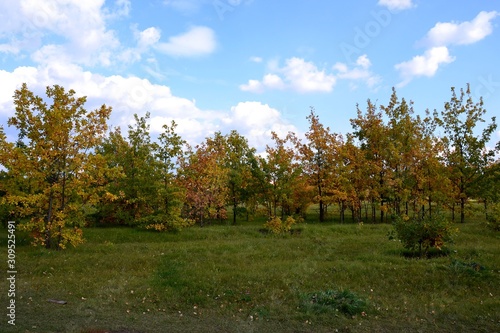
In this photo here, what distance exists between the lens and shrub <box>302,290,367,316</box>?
1230cm

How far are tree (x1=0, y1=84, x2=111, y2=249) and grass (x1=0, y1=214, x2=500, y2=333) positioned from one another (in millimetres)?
1808

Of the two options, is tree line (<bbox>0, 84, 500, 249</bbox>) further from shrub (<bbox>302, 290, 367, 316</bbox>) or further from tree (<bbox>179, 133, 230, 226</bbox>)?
shrub (<bbox>302, 290, 367, 316</bbox>)

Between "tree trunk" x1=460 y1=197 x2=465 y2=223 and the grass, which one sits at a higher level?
"tree trunk" x1=460 y1=197 x2=465 y2=223

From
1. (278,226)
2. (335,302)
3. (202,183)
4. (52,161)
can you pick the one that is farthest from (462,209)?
(52,161)

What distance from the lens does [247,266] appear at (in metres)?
17.9

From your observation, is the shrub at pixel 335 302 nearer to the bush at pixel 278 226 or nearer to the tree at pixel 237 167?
the bush at pixel 278 226

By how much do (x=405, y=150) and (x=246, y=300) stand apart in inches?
1054

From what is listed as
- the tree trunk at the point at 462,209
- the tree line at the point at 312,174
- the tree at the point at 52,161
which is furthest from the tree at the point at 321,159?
the tree at the point at 52,161

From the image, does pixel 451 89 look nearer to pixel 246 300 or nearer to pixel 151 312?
pixel 246 300

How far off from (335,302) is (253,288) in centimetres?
335

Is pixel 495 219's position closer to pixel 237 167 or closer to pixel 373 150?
pixel 373 150

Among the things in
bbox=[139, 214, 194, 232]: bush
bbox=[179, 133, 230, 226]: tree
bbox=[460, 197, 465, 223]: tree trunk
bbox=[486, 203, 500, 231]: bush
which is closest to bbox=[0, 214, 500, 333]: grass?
bbox=[486, 203, 500, 231]: bush

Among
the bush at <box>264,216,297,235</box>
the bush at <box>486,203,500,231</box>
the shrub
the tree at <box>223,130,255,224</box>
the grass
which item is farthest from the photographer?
the tree at <box>223,130,255,224</box>

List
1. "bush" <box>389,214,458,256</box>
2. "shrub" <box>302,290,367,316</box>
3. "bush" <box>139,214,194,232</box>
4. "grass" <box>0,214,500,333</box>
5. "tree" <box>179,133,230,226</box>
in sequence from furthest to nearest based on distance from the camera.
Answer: "tree" <box>179,133,230,226</box> → "bush" <box>139,214,194,232</box> → "bush" <box>389,214,458,256</box> → "shrub" <box>302,290,367,316</box> → "grass" <box>0,214,500,333</box>
